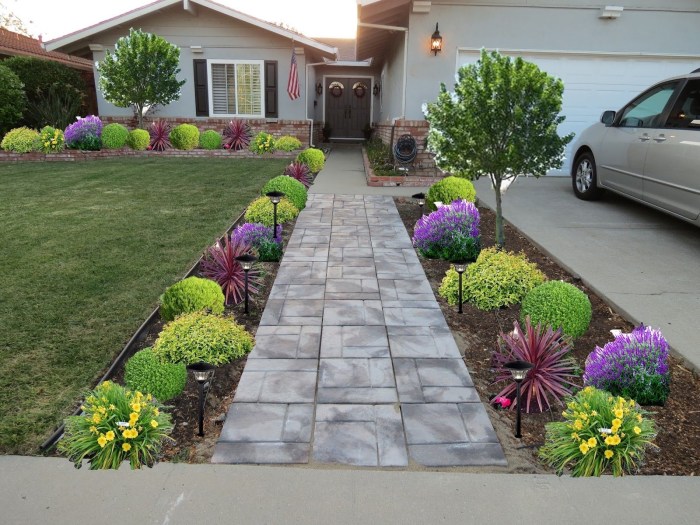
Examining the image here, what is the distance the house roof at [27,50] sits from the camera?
1967cm

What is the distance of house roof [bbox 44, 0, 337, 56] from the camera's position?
51.0 ft

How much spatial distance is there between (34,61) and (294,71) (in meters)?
8.26

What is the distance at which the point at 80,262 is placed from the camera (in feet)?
19.1

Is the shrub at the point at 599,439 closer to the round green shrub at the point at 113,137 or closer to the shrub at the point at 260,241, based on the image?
the shrub at the point at 260,241

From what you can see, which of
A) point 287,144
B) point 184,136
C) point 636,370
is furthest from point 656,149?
point 184,136

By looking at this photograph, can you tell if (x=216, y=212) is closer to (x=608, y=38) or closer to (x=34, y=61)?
(x=608, y=38)

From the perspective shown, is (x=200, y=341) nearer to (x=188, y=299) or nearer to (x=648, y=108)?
(x=188, y=299)

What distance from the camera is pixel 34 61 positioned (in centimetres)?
1722

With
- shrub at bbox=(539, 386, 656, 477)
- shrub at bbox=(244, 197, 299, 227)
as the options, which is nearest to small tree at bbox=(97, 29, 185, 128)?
shrub at bbox=(244, 197, 299, 227)

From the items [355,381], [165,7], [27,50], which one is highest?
[165,7]

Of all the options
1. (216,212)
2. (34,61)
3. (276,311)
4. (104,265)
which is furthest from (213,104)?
(276,311)

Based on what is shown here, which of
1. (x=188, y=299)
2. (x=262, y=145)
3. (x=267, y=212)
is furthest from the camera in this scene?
(x=262, y=145)

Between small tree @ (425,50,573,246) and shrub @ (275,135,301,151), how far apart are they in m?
9.60

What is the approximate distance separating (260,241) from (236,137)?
1040cm
